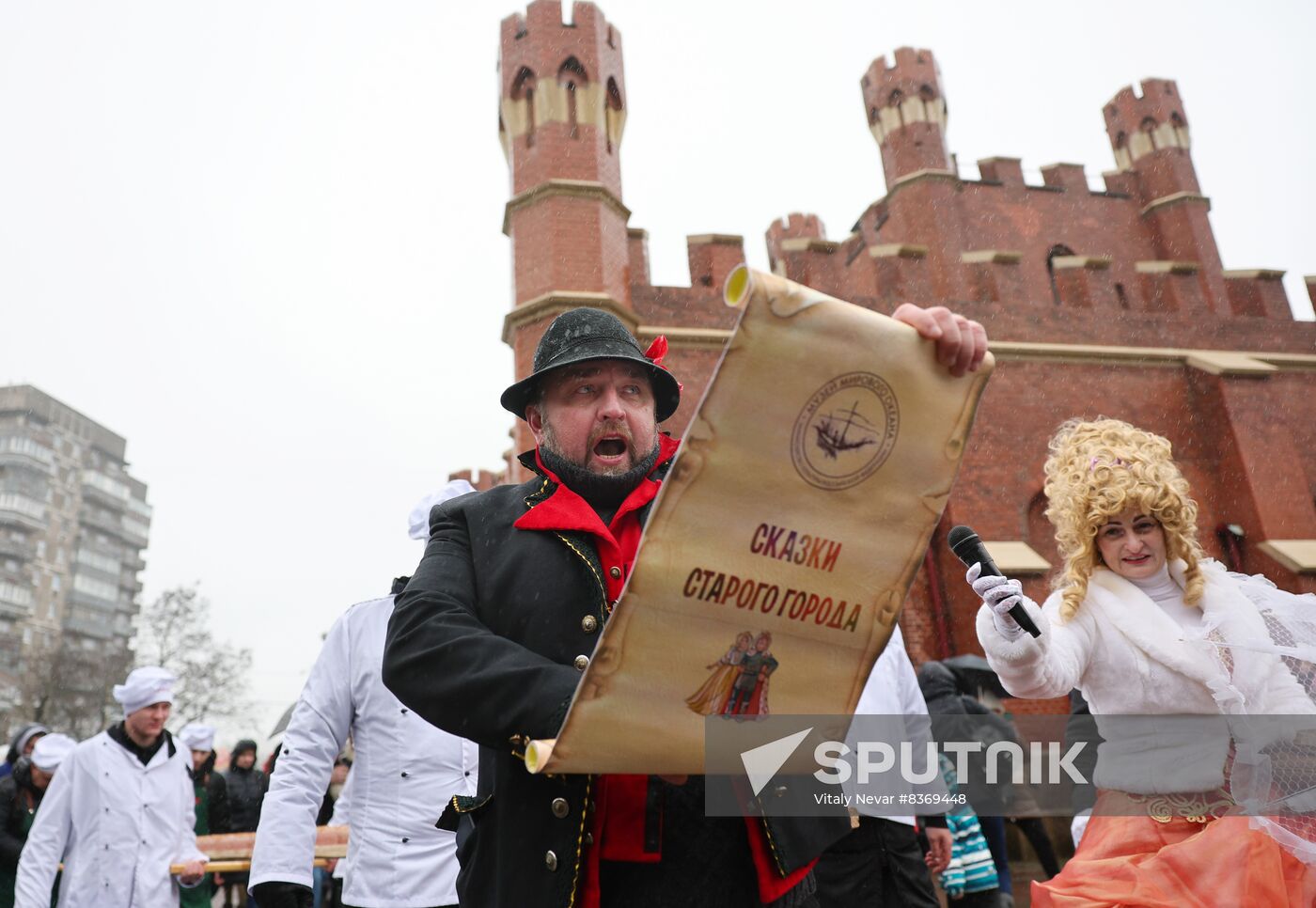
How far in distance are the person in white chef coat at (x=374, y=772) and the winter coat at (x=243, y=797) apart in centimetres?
663

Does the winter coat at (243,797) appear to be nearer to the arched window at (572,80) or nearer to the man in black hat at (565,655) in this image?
the man in black hat at (565,655)

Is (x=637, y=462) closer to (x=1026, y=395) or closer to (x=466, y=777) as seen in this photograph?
(x=466, y=777)

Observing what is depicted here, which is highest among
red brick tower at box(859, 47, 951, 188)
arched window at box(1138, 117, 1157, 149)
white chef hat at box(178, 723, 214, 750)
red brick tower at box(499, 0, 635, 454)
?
arched window at box(1138, 117, 1157, 149)

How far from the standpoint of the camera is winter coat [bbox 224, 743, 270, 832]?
998 cm

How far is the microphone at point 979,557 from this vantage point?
2.58 meters

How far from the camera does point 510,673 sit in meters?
1.75

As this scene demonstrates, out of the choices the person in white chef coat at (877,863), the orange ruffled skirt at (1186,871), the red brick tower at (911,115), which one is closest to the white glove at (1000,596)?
the orange ruffled skirt at (1186,871)

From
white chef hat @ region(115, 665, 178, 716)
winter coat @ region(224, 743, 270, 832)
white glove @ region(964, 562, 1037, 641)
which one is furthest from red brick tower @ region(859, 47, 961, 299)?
white glove @ region(964, 562, 1037, 641)

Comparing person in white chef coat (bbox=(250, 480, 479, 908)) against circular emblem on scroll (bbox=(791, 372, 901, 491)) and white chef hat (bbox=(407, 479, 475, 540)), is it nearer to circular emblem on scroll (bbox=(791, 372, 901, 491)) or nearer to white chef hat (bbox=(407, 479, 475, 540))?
white chef hat (bbox=(407, 479, 475, 540))

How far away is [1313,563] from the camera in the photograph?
1366 centimetres

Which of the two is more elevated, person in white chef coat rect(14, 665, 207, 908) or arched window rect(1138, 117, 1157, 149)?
arched window rect(1138, 117, 1157, 149)

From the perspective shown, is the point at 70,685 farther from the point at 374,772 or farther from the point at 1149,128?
the point at 374,772

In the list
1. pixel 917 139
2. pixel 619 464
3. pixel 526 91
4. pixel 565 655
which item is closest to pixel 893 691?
pixel 619 464

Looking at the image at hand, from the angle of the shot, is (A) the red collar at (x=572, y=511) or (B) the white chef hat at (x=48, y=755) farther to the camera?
(B) the white chef hat at (x=48, y=755)
